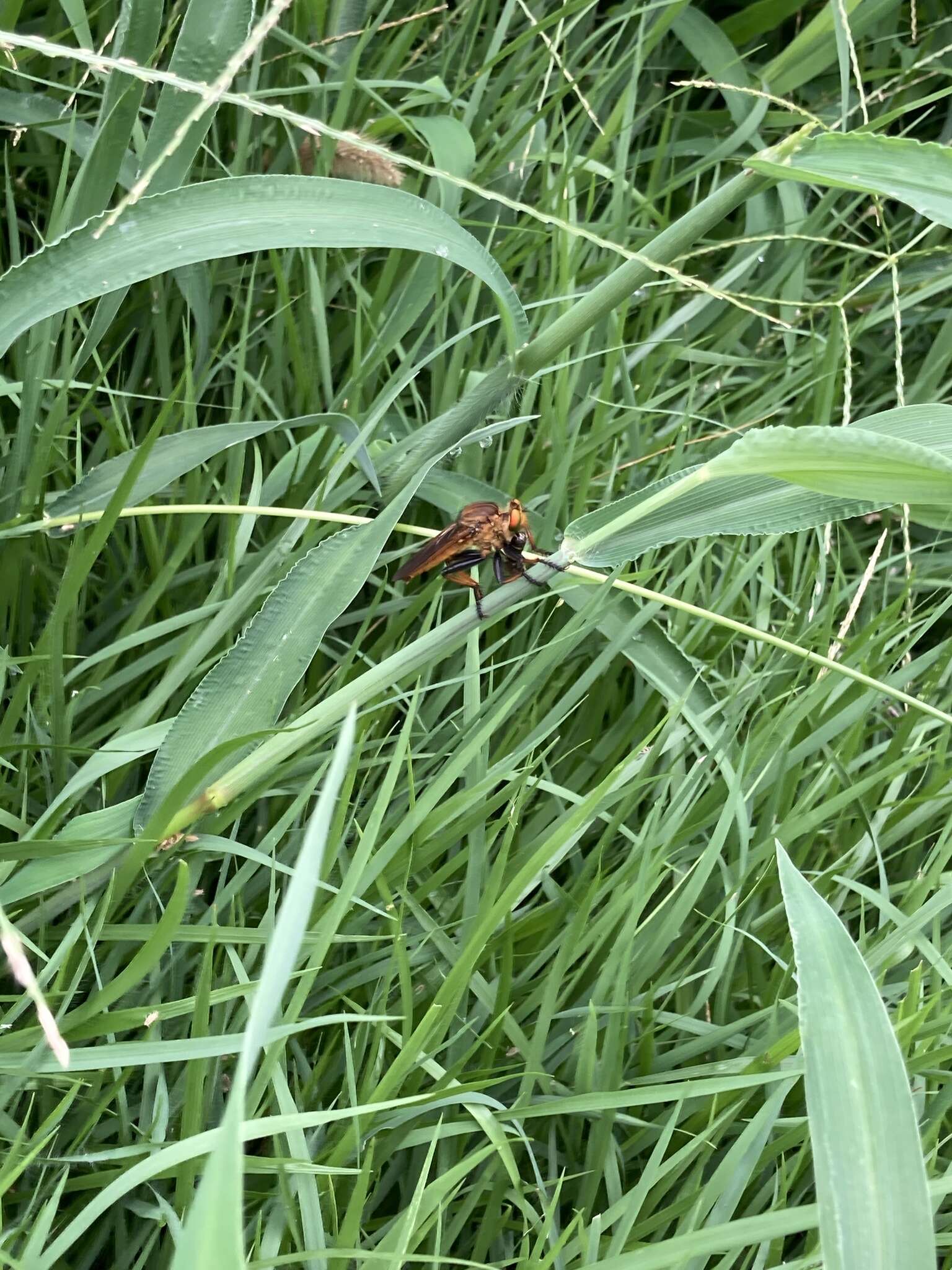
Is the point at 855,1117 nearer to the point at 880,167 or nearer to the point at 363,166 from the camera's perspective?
the point at 880,167

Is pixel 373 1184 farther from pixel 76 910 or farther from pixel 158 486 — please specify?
pixel 158 486

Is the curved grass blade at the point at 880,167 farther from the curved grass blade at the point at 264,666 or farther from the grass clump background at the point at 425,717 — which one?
the curved grass blade at the point at 264,666

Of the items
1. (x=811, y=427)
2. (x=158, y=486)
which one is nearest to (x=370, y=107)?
(x=158, y=486)

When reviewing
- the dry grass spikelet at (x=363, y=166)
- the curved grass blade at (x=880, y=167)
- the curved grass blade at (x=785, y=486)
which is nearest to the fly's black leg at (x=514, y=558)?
the curved grass blade at (x=785, y=486)

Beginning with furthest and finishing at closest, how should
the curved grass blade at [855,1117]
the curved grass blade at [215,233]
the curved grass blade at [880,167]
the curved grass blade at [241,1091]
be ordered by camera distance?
the curved grass blade at [215,233], the curved grass blade at [880,167], the curved grass blade at [855,1117], the curved grass blade at [241,1091]

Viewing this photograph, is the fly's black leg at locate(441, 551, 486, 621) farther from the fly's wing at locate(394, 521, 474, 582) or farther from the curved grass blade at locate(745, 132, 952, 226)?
the curved grass blade at locate(745, 132, 952, 226)

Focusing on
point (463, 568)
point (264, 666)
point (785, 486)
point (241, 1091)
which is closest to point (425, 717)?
point (463, 568)

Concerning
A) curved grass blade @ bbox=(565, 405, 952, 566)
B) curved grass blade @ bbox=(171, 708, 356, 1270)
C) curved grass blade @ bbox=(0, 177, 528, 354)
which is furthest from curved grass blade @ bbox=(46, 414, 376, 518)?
curved grass blade @ bbox=(171, 708, 356, 1270)
